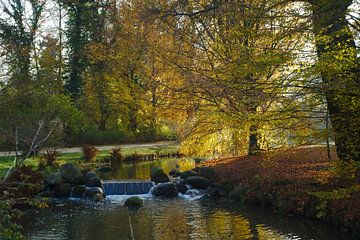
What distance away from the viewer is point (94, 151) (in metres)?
23.1

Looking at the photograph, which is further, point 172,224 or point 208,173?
point 208,173

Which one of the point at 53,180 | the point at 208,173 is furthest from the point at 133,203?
the point at 208,173

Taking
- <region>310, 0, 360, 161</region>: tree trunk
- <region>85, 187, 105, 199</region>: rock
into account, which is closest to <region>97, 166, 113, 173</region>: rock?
<region>85, 187, 105, 199</region>: rock

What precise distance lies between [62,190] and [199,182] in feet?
16.6

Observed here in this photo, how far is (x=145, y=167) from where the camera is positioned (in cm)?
2308

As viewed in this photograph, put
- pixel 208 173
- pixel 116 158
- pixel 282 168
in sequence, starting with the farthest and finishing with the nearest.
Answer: pixel 116 158, pixel 208 173, pixel 282 168

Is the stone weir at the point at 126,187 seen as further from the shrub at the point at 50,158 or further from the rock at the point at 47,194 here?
the shrub at the point at 50,158

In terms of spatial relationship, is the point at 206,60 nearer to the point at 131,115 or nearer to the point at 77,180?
the point at 77,180

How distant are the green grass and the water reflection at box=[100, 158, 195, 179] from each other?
1.54 metres

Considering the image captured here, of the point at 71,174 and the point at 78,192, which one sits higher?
the point at 71,174

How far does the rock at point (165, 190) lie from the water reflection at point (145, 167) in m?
3.13

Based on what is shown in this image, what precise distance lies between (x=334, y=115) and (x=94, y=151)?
16952 mm

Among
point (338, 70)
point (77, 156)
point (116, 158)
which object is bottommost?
point (116, 158)

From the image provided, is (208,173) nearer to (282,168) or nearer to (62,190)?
(282,168)
